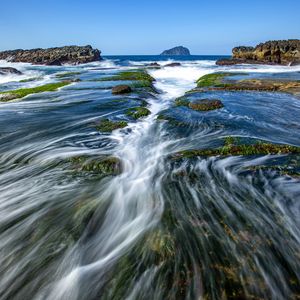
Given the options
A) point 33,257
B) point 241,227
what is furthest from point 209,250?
point 33,257

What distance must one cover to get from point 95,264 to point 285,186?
503 cm

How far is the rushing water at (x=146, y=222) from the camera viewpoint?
435 cm

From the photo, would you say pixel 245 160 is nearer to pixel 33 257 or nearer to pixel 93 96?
pixel 33 257

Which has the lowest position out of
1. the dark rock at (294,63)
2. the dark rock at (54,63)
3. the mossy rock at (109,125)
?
the dark rock at (54,63)

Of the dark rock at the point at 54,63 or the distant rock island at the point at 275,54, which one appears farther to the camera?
the dark rock at the point at 54,63

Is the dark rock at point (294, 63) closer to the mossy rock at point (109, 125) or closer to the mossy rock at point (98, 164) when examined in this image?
the mossy rock at point (109, 125)

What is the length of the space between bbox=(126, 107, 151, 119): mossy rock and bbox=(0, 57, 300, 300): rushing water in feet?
12.1

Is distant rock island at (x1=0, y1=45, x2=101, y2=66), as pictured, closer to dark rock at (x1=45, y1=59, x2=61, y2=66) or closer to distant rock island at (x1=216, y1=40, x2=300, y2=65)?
dark rock at (x1=45, y1=59, x2=61, y2=66)

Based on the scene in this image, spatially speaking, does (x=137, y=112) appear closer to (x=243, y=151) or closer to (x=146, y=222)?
(x=243, y=151)

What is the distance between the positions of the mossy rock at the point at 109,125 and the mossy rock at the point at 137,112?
5.34ft

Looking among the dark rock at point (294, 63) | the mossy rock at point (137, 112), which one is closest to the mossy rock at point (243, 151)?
the mossy rock at point (137, 112)

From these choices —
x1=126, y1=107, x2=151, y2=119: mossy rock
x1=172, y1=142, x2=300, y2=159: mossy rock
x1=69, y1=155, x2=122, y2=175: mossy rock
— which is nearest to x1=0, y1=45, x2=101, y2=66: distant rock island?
x1=126, y1=107, x2=151, y2=119: mossy rock

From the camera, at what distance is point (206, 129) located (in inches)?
478

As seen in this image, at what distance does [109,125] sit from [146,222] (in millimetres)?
7704
